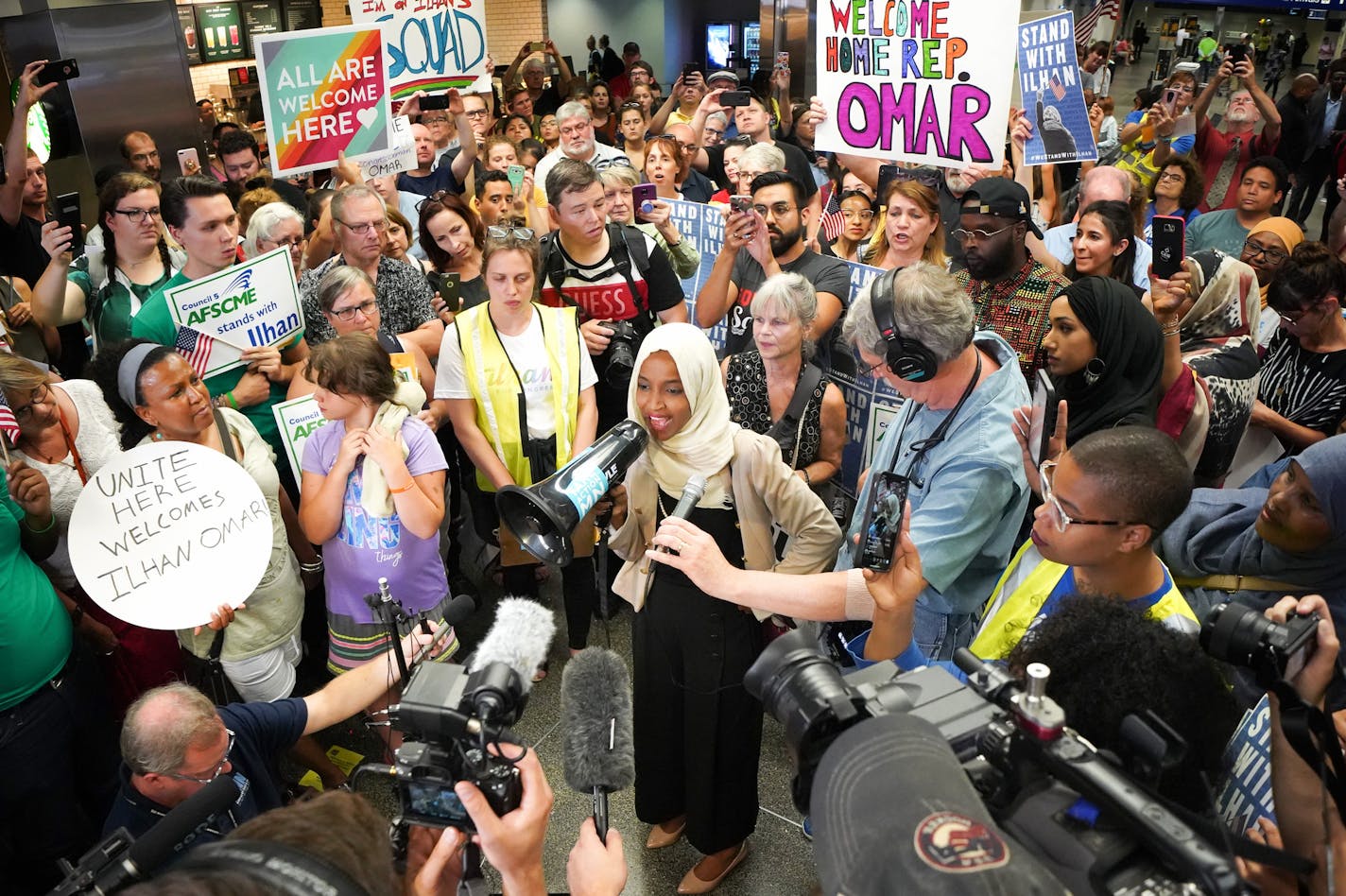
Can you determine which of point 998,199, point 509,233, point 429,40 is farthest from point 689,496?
point 429,40

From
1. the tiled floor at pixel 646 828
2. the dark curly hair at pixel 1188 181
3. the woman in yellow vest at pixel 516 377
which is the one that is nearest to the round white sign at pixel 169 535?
the woman in yellow vest at pixel 516 377

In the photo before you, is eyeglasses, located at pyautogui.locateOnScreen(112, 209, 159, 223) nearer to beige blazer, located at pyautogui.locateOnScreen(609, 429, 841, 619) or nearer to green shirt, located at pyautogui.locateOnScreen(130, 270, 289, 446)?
green shirt, located at pyautogui.locateOnScreen(130, 270, 289, 446)

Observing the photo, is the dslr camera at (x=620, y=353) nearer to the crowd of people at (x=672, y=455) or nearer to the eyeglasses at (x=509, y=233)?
the crowd of people at (x=672, y=455)

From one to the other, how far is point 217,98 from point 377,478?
1287 centimetres

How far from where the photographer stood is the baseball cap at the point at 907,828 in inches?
31.9

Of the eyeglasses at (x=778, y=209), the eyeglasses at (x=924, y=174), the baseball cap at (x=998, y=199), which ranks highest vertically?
the baseball cap at (x=998, y=199)

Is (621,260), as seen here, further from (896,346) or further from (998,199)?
(896,346)

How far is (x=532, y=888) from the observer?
4.92ft

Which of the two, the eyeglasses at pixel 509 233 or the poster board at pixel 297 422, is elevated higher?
the eyeglasses at pixel 509 233

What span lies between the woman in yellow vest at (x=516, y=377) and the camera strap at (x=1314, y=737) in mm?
2590

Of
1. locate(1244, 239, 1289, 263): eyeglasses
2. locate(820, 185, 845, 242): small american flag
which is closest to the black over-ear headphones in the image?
locate(820, 185, 845, 242): small american flag

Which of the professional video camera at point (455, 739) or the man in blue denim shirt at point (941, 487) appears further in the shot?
the man in blue denim shirt at point (941, 487)

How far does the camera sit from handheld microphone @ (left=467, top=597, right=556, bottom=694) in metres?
1.62

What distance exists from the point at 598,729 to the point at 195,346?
2695 mm
